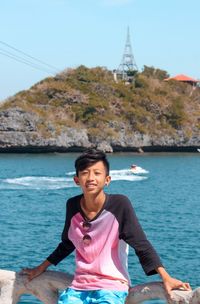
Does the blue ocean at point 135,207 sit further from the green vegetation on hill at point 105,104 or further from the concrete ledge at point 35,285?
the green vegetation on hill at point 105,104

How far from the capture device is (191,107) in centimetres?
12262

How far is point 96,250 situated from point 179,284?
0.59 meters

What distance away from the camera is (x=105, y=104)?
113m

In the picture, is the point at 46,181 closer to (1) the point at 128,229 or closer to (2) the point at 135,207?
(2) the point at 135,207

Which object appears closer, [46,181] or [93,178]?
[93,178]

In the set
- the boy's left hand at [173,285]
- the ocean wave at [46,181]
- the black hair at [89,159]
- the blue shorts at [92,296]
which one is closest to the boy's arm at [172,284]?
the boy's left hand at [173,285]

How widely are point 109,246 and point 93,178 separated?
449 mm

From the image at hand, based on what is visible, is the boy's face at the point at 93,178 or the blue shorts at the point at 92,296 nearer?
the blue shorts at the point at 92,296

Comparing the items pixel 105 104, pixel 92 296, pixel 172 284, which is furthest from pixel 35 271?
pixel 105 104

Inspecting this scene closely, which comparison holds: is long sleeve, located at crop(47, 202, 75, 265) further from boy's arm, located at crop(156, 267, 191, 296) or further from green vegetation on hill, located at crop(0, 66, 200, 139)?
green vegetation on hill, located at crop(0, 66, 200, 139)

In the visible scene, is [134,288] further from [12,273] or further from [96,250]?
[12,273]

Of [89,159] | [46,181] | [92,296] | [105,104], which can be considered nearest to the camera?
[92,296]

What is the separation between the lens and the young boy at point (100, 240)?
13.0 ft

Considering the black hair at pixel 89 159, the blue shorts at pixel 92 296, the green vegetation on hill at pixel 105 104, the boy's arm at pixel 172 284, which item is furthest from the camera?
the green vegetation on hill at pixel 105 104
